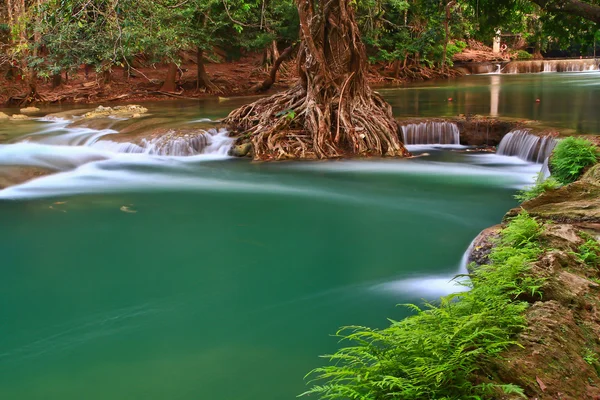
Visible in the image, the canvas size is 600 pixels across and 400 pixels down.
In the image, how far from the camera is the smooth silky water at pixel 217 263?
5.11m

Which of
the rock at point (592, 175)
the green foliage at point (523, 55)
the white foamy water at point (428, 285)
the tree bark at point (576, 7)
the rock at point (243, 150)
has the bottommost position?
the white foamy water at point (428, 285)

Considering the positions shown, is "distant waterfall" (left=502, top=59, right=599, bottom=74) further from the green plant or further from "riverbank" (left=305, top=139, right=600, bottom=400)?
the green plant

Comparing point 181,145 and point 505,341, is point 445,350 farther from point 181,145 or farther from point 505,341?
point 181,145

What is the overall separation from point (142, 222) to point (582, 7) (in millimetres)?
8496

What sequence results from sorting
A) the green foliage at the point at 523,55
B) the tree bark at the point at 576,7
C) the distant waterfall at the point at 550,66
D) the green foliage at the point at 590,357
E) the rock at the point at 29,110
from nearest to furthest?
the green foliage at the point at 590,357
the tree bark at the point at 576,7
the rock at the point at 29,110
the distant waterfall at the point at 550,66
the green foliage at the point at 523,55

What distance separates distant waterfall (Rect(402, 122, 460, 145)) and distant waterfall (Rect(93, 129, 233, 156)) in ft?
14.4

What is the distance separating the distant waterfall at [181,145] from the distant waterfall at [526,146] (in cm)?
628

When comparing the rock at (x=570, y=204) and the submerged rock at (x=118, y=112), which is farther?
the submerged rock at (x=118, y=112)

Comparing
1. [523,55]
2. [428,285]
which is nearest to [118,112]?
[428,285]

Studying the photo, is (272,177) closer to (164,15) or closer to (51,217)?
(51,217)

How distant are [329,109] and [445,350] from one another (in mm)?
11079

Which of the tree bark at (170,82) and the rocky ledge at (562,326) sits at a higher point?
the tree bark at (170,82)

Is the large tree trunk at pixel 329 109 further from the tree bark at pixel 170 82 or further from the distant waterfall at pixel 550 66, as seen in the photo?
the distant waterfall at pixel 550 66

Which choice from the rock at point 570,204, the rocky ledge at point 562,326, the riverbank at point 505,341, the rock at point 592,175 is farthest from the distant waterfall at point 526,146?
the riverbank at point 505,341
